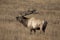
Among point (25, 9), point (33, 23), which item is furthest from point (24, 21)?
point (25, 9)

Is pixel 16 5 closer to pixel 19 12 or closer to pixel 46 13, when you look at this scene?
pixel 19 12

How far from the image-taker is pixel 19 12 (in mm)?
1417

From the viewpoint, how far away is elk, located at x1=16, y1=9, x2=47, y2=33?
1.19m

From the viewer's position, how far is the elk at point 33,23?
1193 mm

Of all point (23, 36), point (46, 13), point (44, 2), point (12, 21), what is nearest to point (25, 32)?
point (23, 36)

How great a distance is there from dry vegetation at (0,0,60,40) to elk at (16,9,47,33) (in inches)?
1.3

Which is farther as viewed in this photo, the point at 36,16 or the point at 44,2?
the point at 44,2

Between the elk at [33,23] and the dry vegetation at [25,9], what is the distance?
3cm

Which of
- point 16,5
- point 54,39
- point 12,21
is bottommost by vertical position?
point 54,39

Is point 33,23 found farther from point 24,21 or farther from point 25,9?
point 25,9

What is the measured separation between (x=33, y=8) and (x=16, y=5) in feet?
0.53

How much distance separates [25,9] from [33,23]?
265 millimetres

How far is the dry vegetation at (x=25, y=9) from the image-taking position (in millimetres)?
1200

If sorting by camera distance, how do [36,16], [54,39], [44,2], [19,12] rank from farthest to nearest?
[44,2], [19,12], [36,16], [54,39]
